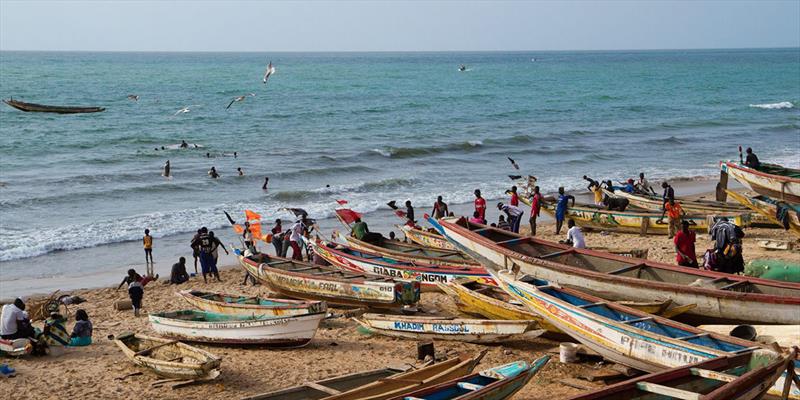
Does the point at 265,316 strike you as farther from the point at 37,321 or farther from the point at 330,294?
the point at 37,321

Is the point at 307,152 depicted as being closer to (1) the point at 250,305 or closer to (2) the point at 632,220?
(2) the point at 632,220

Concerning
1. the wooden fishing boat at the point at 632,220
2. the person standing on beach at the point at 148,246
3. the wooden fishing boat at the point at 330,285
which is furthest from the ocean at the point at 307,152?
the wooden fishing boat at the point at 632,220

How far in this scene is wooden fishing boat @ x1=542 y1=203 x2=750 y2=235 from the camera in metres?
21.2

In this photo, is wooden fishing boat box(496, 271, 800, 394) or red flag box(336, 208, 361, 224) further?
red flag box(336, 208, 361, 224)

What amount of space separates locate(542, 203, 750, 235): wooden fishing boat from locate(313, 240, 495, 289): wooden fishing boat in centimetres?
726

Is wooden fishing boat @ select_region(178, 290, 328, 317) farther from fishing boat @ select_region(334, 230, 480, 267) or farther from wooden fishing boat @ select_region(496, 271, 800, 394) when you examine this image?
fishing boat @ select_region(334, 230, 480, 267)

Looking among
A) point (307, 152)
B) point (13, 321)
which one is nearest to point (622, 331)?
point (13, 321)

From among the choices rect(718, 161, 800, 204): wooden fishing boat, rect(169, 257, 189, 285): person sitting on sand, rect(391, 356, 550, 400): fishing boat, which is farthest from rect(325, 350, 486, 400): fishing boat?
rect(718, 161, 800, 204): wooden fishing boat

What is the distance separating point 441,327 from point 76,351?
19.5 feet

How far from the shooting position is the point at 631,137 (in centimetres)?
4906

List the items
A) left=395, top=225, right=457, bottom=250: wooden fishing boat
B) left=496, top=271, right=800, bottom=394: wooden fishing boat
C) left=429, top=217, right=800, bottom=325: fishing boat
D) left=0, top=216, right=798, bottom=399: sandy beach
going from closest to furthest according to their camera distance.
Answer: left=496, top=271, right=800, bottom=394: wooden fishing boat
left=429, top=217, right=800, bottom=325: fishing boat
left=0, top=216, right=798, bottom=399: sandy beach
left=395, top=225, right=457, bottom=250: wooden fishing boat

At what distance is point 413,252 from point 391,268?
1503mm

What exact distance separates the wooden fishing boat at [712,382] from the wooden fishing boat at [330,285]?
6.07 meters

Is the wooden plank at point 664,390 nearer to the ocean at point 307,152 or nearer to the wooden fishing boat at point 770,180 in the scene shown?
the wooden fishing boat at point 770,180
